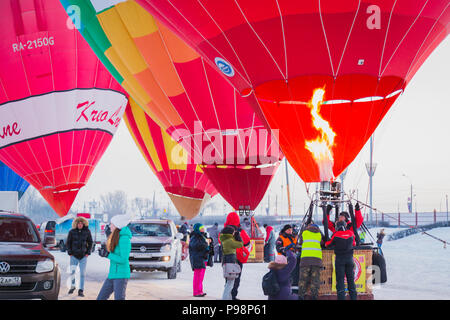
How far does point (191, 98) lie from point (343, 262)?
397 inches

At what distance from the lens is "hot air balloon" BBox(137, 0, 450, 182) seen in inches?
416

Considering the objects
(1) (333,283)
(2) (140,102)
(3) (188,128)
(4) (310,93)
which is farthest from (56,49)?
(1) (333,283)

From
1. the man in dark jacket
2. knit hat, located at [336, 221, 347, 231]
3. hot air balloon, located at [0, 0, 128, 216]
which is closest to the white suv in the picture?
the man in dark jacket

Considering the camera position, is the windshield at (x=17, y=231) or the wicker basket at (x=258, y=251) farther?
the wicker basket at (x=258, y=251)

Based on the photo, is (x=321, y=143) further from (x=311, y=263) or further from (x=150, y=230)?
(x=150, y=230)

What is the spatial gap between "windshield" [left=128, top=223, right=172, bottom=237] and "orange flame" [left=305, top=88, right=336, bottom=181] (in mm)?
5015

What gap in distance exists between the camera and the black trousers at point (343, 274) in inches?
368

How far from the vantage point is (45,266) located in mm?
8898

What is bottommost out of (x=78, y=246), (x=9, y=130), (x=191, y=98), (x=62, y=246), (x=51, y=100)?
(x=62, y=246)

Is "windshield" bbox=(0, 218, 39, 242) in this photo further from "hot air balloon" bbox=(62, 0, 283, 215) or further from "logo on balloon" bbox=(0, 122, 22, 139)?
"logo on balloon" bbox=(0, 122, 22, 139)

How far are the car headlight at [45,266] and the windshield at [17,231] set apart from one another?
1.03 m

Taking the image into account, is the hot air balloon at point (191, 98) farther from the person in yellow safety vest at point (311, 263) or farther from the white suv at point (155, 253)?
the person in yellow safety vest at point (311, 263)

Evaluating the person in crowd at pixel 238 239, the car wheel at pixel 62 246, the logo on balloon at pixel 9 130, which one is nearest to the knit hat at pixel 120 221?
the person in crowd at pixel 238 239

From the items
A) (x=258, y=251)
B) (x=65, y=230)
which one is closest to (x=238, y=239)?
(x=258, y=251)
